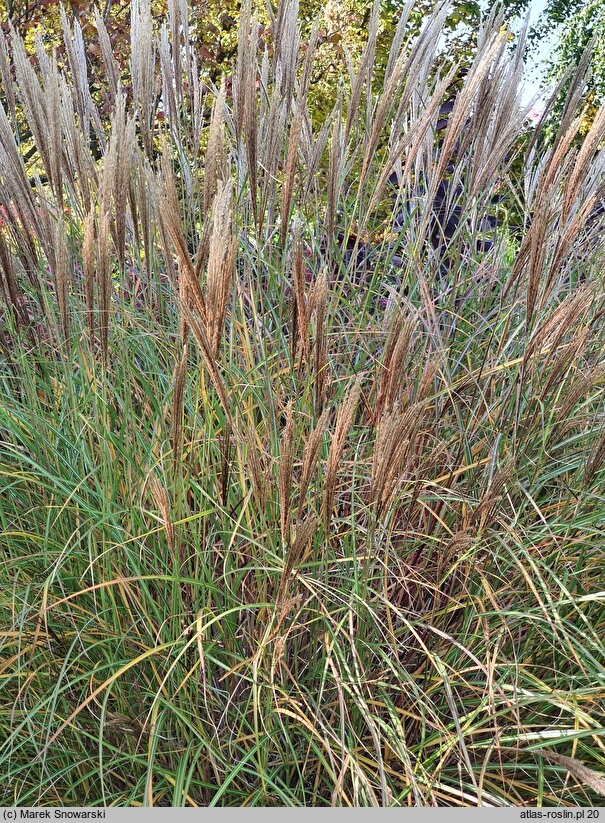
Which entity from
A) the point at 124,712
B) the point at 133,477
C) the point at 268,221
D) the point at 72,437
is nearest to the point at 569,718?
the point at 124,712

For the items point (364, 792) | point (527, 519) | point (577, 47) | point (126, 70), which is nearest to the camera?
point (364, 792)

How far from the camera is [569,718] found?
161 centimetres

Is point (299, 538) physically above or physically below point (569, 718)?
above

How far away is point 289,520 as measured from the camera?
4.19 ft

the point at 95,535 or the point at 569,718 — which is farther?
the point at 95,535

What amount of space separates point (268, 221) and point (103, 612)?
51.2 inches

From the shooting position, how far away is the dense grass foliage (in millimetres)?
1483

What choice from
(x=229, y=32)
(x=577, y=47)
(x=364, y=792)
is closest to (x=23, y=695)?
(x=364, y=792)

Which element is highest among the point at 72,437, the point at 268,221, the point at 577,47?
the point at 268,221

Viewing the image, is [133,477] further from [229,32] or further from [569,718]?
[229,32]

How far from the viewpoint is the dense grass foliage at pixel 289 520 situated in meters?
1.48

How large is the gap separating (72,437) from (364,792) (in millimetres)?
1168

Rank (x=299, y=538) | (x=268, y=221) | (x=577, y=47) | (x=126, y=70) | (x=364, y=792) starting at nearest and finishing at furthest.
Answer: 1. (x=299, y=538)
2. (x=364, y=792)
3. (x=268, y=221)
4. (x=126, y=70)
5. (x=577, y=47)

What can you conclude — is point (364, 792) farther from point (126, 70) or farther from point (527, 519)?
point (126, 70)
